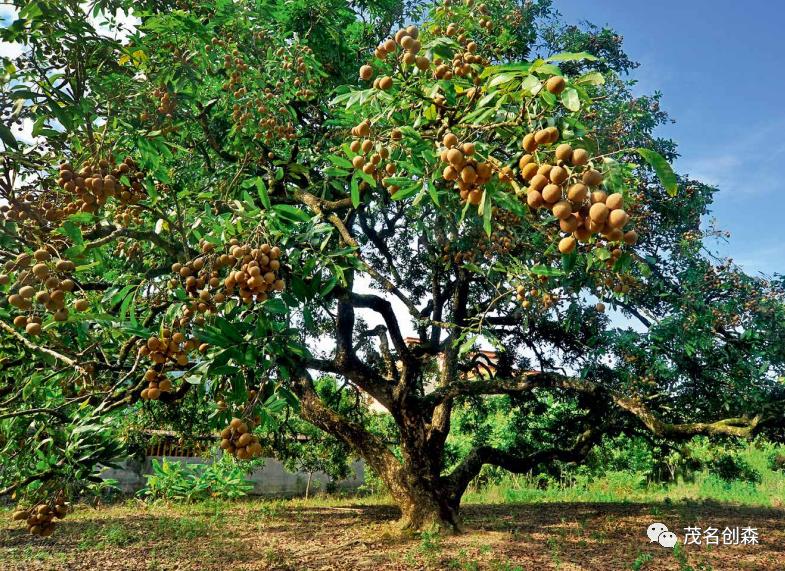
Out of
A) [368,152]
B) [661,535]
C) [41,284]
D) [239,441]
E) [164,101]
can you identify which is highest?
[164,101]

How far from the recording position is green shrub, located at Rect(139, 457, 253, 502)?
8.27m

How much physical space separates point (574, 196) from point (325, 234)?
84.7 inches

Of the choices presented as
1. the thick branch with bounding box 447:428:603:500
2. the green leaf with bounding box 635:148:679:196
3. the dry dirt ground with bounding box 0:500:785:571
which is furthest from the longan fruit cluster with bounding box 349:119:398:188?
the thick branch with bounding box 447:428:603:500

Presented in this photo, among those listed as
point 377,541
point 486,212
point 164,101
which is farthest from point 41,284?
point 377,541

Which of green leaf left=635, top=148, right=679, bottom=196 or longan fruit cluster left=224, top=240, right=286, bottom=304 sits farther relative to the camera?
longan fruit cluster left=224, top=240, right=286, bottom=304

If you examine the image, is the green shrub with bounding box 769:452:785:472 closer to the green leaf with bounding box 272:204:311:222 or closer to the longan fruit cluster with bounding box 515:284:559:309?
the longan fruit cluster with bounding box 515:284:559:309

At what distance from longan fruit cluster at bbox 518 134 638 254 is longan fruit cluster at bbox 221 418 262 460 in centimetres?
131

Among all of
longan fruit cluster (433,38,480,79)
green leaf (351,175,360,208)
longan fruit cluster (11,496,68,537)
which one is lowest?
longan fruit cluster (11,496,68,537)

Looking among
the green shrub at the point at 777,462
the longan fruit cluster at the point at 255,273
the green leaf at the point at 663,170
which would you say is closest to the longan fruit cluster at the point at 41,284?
the longan fruit cluster at the point at 255,273

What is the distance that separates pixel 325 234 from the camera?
3.10m

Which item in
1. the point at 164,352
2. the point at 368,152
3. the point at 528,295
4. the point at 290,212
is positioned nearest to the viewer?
the point at 368,152

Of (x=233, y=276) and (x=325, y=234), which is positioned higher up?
(x=325, y=234)

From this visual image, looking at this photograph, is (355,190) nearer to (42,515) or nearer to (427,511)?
(42,515)

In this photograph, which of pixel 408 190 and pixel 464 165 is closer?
pixel 464 165
